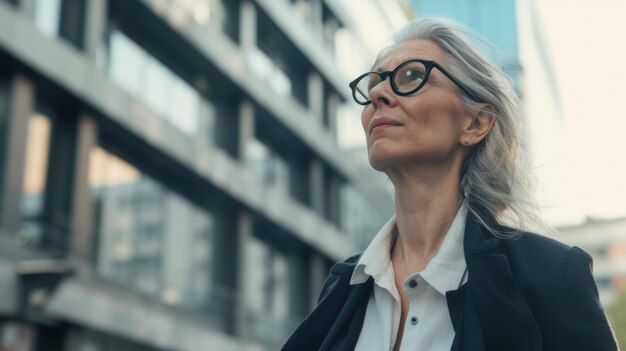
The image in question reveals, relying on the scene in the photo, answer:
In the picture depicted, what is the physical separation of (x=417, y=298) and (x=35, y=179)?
650 inches

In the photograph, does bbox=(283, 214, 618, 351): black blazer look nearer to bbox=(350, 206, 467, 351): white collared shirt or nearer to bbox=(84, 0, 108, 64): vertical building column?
bbox=(350, 206, 467, 351): white collared shirt

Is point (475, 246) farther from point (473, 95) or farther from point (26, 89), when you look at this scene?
point (26, 89)

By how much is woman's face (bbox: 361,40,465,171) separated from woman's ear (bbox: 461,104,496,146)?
0.02m

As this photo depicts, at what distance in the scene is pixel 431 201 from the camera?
2.62m

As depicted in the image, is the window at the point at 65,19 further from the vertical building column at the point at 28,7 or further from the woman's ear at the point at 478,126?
the woman's ear at the point at 478,126

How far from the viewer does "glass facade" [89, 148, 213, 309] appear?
1969 centimetres

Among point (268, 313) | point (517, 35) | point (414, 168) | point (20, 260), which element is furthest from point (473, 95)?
point (517, 35)

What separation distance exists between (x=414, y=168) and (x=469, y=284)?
0.47 m

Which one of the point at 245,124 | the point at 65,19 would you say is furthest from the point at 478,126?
the point at 245,124

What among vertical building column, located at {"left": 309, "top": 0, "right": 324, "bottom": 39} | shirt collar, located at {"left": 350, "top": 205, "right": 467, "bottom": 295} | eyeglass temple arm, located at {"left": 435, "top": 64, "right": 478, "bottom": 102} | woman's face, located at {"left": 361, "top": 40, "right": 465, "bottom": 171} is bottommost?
shirt collar, located at {"left": 350, "top": 205, "right": 467, "bottom": 295}

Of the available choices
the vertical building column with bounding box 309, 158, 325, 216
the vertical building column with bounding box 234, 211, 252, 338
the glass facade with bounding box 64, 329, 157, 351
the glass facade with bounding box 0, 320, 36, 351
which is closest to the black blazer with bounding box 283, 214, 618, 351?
the glass facade with bounding box 0, 320, 36, 351

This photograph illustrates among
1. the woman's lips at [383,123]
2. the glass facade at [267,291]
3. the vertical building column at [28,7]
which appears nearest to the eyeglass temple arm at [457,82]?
the woman's lips at [383,123]

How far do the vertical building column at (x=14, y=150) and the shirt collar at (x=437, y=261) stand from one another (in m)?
14.9

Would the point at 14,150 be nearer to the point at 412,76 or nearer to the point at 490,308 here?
the point at 412,76
